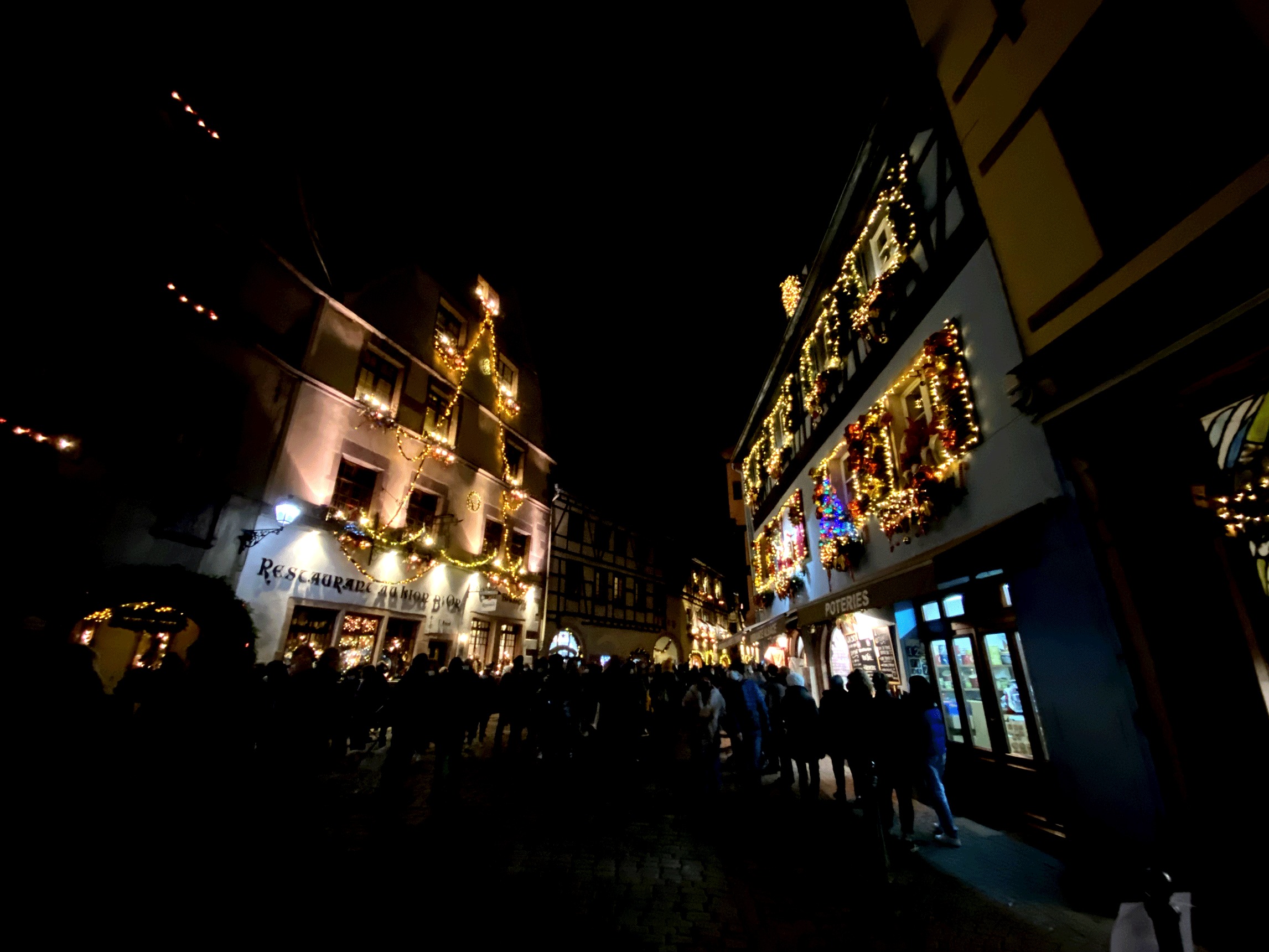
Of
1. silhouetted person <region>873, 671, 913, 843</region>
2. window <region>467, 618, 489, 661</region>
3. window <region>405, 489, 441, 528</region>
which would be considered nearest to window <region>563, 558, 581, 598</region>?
window <region>467, 618, 489, 661</region>

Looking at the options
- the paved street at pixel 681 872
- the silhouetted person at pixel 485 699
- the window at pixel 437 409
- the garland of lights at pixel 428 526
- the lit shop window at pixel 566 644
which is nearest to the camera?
the paved street at pixel 681 872

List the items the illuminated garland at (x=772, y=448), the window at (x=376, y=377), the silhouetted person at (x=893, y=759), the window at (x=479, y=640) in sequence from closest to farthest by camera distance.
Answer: the silhouetted person at (x=893, y=759)
the window at (x=376, y=377)
the illuminated garland at (x=772, y=448)
the window at (x=479, y=640)

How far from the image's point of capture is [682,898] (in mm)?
4488

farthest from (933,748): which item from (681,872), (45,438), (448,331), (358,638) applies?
(448,331)

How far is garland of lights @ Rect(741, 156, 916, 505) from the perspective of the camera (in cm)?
873

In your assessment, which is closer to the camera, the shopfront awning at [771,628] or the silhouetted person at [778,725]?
the silhouetted person at [778,725]

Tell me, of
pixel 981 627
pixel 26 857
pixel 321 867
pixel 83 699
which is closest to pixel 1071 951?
pixel 981 627

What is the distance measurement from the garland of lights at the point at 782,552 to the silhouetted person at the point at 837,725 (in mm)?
6783

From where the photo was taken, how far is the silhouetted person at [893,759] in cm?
581

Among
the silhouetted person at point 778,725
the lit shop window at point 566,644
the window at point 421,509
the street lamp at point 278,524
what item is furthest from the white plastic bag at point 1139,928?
the lit shop window at point 566,644

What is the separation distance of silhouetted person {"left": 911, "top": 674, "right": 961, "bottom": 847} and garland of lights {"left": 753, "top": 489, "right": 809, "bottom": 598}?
769cm

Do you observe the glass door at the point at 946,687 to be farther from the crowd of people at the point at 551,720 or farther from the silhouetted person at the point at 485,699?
the silhouetted person at the point at 485,699

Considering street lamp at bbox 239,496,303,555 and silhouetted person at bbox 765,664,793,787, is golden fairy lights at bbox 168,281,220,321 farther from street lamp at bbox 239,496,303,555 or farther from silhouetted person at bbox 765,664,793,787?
silhouetted person at bbox 765,664,793,787

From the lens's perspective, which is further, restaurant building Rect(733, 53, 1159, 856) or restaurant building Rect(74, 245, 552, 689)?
restaurant building Rect(74, 245, 552, 689)
